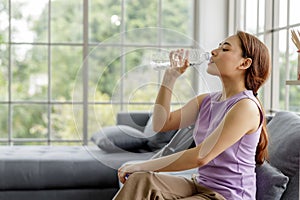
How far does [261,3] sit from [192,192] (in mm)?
2329

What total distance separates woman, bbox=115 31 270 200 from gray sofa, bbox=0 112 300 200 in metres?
0.14

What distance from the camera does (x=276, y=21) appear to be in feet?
12.8

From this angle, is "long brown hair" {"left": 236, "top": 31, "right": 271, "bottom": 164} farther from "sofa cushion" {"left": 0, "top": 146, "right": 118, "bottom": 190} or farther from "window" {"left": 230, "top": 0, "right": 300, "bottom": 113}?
"sofa cushion" {"left": 0, "top": 146, "right": 118, "bottom": 190}

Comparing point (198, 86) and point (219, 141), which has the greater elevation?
point (198, 86)

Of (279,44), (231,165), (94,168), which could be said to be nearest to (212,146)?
(231,165)

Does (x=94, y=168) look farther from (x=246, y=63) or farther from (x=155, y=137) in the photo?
(x=246, y=63)

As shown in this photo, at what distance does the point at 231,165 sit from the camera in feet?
7.32

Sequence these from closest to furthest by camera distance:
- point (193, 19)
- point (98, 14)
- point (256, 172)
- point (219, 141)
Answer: point (219, 141)
point (256, 172)
point (193, 19)
point (98, 14)

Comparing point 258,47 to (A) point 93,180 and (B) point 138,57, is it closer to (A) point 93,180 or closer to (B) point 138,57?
(B) point 138,57

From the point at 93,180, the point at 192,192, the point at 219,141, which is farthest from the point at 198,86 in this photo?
the point at 93,180

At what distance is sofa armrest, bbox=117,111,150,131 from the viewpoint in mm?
2270

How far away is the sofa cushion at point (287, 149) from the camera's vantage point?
238cm

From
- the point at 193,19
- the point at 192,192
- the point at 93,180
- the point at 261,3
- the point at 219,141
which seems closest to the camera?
the point at 219,141

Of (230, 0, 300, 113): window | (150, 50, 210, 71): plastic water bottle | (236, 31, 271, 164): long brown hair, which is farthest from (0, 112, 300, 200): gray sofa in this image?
(230, 0, 300, 113): window
